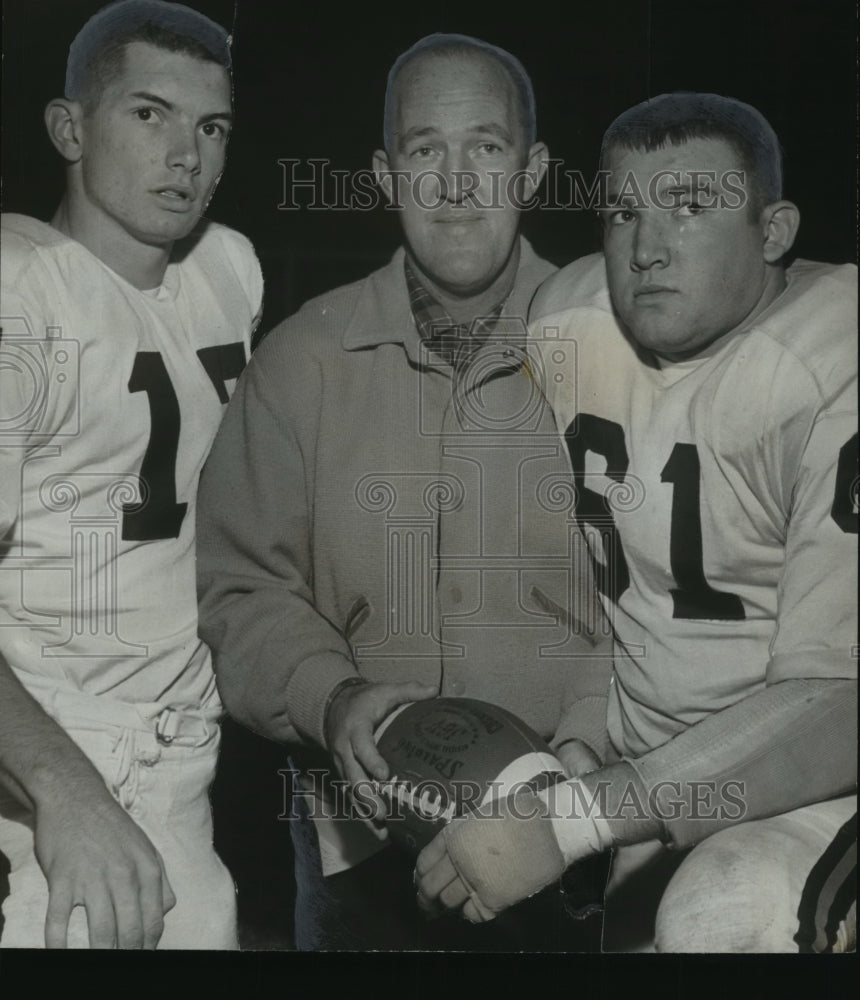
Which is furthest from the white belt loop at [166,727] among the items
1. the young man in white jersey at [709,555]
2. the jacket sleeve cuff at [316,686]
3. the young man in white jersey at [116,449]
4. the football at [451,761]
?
the young man in white jersey at [709,555]

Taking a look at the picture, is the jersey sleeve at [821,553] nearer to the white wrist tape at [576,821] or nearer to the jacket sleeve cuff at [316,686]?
the white wrist tape at [576,821]

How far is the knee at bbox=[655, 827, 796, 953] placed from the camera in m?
2.73

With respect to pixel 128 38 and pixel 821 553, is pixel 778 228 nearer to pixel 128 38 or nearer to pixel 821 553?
pixel 821 553

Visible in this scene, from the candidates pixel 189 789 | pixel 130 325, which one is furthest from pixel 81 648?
pixel 130 325

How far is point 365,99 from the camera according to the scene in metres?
2.87

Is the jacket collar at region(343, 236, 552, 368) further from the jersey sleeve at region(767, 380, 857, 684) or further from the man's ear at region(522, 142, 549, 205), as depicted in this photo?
the jersey sleeve at region(767, 380, 857, 684)

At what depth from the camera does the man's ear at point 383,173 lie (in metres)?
2.87

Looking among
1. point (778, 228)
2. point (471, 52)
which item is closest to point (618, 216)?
point (778, 228)

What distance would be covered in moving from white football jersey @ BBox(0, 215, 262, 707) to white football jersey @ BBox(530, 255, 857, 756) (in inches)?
28.8

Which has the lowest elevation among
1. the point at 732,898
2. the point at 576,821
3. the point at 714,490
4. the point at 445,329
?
the point at 732,898

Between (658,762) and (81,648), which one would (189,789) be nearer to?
(81,648)

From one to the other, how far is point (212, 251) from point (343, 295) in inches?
10.9

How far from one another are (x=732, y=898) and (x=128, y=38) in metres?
2.03

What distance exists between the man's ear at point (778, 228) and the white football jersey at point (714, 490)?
5cm
